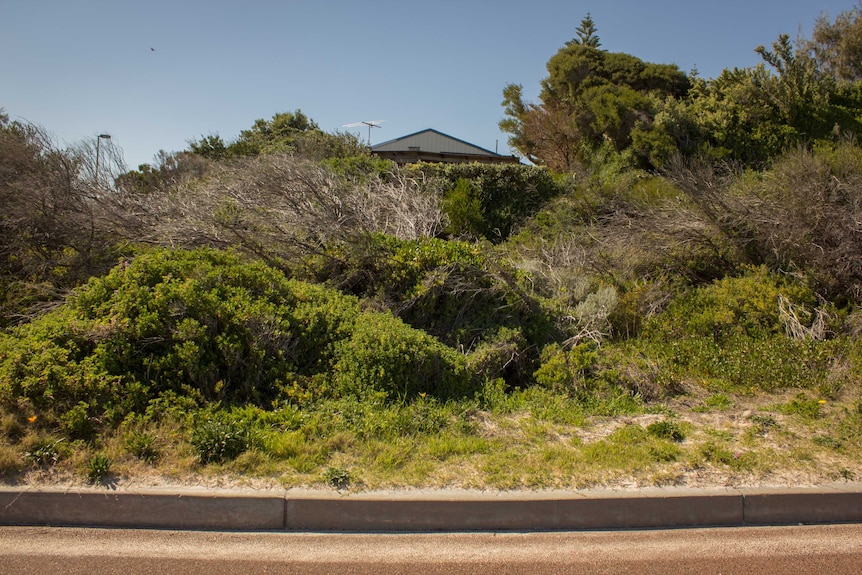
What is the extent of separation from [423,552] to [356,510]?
1.75 feet

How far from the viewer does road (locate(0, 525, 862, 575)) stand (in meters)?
3.47

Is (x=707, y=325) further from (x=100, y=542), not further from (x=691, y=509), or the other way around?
(x=100, y=542)

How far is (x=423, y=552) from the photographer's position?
3666mm

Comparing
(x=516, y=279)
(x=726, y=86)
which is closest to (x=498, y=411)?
(x=516, y=279)

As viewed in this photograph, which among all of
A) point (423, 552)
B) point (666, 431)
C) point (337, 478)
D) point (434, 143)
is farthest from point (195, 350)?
point (434, 143)

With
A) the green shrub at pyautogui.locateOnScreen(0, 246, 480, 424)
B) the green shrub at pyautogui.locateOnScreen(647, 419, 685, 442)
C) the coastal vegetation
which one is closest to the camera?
the coastal vegetation

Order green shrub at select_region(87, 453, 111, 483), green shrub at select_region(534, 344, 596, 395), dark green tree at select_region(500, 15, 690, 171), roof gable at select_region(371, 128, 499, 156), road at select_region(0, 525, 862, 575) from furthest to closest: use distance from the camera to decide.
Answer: roof gable at select_region(371, 128, 499, 156) < dark green tree at select_region(500, 15, 690, 171) < green shrub at select_region(534, 344, 596, 395) < green shrub at select_region(87, 453, 111, 483) < road at select_region(0, 525, 862, 575)

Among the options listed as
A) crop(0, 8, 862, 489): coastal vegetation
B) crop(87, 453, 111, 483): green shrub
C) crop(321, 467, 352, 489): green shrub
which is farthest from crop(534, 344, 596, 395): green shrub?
crop(87, 453, 111, 483): green shrub

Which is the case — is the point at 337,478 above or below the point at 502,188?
below

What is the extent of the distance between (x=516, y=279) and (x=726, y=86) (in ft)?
47.2

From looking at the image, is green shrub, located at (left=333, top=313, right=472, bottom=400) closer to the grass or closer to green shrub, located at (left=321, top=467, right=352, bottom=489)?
the grass

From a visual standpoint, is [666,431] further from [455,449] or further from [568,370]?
[455,449]

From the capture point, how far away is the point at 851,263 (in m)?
8.31

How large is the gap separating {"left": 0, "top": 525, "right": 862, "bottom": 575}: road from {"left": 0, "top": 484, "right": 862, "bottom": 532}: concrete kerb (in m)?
0.07
